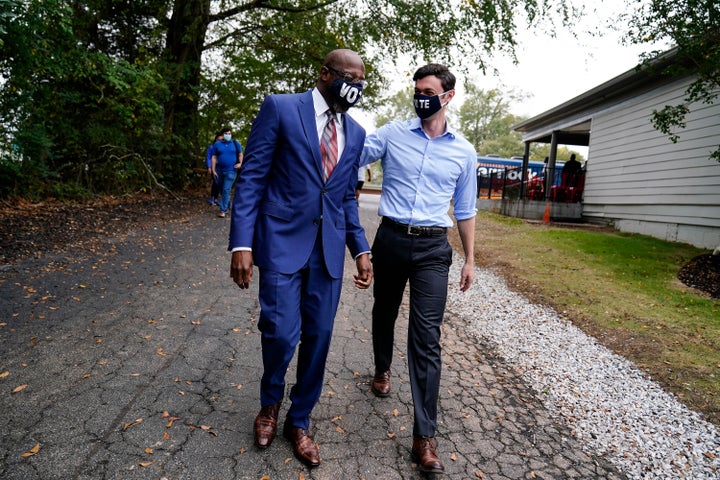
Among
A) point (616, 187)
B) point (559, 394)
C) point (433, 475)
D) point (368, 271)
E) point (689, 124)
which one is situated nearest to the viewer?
point (433, 475)

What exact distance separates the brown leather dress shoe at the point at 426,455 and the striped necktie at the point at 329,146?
1.66 m

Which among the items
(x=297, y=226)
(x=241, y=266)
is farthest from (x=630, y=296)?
(x=241, y=266)

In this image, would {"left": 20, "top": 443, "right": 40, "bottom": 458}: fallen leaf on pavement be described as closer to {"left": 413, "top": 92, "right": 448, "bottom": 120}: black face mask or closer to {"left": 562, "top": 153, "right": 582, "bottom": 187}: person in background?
{"left": 413, "top": 92, "right": 448, "bottom": 120}: black face mask

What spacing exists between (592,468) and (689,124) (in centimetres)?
1247

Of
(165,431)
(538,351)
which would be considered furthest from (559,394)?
(165,431)

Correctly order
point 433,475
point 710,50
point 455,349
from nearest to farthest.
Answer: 1. point 433,475
2. point 455,349
3. point 710,50

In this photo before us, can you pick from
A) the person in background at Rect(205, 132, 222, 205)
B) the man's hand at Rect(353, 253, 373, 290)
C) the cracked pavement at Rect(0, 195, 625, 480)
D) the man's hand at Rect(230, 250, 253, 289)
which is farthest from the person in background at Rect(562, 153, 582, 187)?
the man's hand at Rect(230, 250, 253, 289)

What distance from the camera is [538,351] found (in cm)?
498

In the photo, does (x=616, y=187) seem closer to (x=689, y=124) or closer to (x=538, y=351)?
(x=689, y=124)

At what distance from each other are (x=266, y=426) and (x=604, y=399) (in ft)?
9.51

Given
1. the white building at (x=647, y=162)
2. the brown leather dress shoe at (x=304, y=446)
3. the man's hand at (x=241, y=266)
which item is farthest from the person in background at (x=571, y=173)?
the man's hand at (x=241, y=266)

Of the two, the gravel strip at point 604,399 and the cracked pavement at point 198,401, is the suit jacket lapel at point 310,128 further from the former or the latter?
the gravel strip at point 604,399

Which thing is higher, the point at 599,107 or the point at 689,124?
the point at 599,107

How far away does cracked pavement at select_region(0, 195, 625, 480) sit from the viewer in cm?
260
